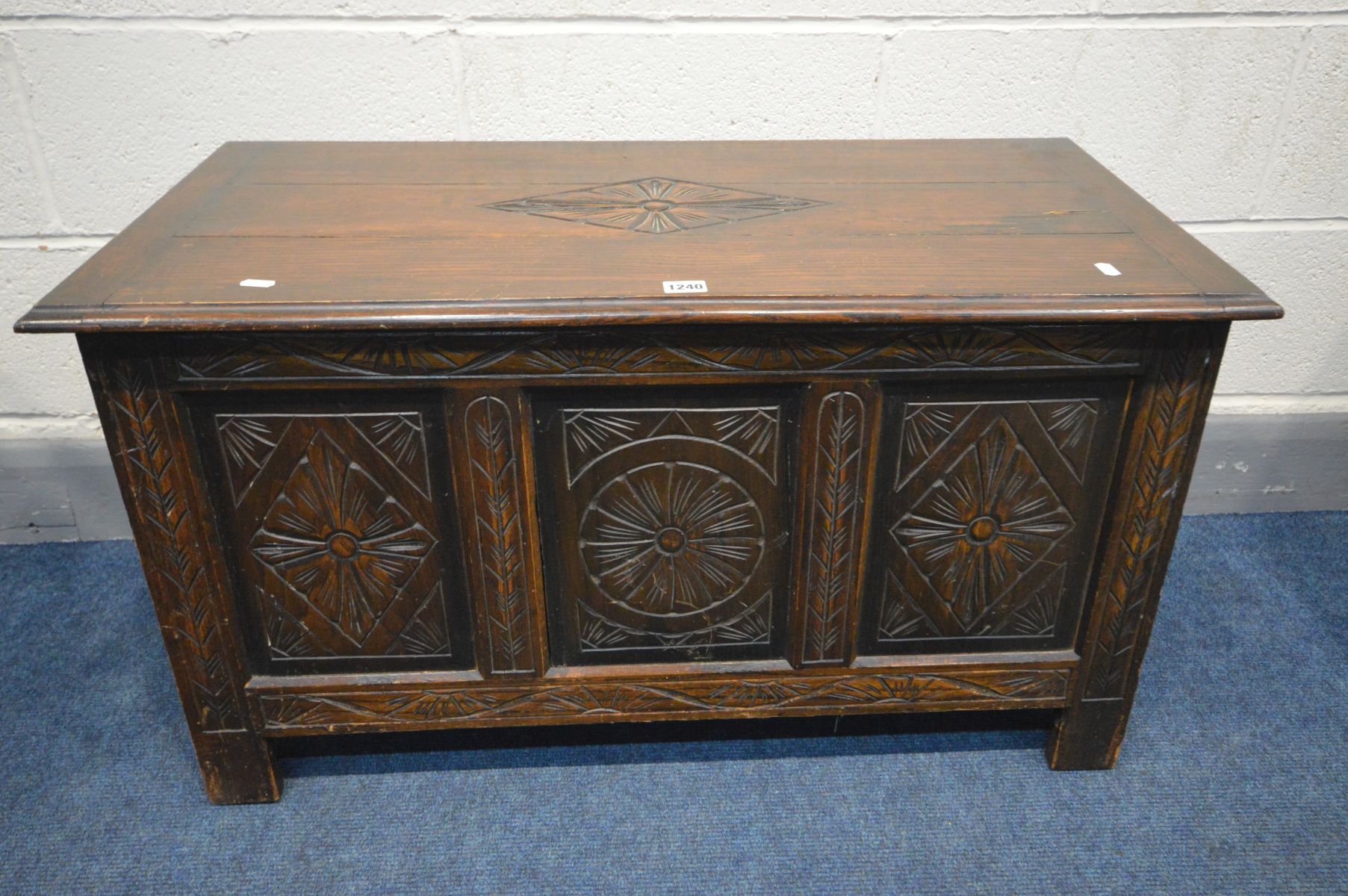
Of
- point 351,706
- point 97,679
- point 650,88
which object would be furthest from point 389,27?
point 97,679

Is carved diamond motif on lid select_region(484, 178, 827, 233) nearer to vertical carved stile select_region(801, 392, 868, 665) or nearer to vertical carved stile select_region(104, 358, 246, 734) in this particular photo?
vertical carved stile select_region(801, 392, 868, 665)

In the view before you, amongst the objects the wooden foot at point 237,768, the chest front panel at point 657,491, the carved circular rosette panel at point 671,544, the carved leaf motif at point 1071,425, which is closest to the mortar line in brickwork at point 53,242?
the chest front panel at point 657,491

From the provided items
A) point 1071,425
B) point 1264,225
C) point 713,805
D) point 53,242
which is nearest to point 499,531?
point 713,805

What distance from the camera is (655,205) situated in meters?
1.43

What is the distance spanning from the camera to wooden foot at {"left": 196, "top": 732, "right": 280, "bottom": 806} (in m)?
1.43

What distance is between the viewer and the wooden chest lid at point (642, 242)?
1137 millimetres

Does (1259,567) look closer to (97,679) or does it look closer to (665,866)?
(665,866)

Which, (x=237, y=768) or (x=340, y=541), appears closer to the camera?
(x=340, y=541)

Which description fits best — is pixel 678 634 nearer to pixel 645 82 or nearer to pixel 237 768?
pixel 237 768

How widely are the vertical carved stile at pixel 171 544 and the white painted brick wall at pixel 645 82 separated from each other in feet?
2.33

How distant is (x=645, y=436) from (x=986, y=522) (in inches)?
17.5

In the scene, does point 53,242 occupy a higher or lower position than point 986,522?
higher

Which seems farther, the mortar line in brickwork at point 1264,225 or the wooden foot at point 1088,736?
the mortar line in brickwork at point 1264,225

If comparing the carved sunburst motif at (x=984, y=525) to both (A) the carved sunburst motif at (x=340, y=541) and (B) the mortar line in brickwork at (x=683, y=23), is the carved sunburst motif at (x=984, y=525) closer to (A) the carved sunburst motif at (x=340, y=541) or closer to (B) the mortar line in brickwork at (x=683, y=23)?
(A) the carved sunburst motif at (x=340, y=541)
